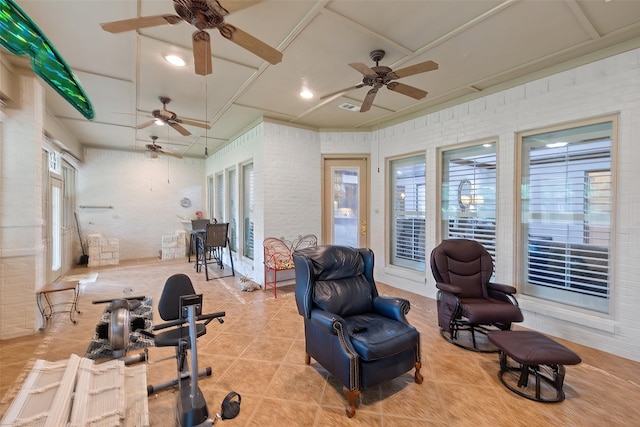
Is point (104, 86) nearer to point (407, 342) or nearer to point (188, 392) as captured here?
point (188, 392)

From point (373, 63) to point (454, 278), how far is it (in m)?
2.59

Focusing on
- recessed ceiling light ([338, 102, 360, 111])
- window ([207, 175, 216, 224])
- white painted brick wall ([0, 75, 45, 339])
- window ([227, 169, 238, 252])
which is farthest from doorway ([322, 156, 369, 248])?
white painted brick wall ([0, 75, 45, 339])

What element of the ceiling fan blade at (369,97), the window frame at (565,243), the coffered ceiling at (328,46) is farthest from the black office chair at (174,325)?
the window frame at (565,243)

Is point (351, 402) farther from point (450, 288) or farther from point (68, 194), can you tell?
point (68, 194)

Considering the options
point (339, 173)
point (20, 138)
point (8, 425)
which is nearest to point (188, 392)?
point (8, 425)

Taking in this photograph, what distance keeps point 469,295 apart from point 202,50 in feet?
11.6

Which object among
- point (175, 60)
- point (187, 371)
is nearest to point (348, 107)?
point (175, 60)

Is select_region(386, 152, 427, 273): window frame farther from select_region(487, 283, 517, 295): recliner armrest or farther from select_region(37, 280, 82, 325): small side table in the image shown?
select_region(37, 280, 82, 325): small side table

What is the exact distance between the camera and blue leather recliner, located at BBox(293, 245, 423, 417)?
1926 millimetres

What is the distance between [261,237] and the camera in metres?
4.71

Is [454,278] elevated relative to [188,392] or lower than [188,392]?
elevated

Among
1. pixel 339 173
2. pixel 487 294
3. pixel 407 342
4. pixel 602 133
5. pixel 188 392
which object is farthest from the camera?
pixel 339 173

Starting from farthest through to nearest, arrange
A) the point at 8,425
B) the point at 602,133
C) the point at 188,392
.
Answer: the point at 602,133
the point at 188,392
the point at 8,425

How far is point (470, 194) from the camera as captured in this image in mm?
3885
